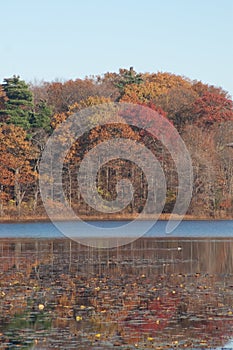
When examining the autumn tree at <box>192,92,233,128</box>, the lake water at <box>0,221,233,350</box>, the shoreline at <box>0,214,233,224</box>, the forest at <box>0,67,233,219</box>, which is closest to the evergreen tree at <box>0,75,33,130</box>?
the forest at <box>0,67,233,219</box>

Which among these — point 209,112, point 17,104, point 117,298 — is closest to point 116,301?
point 117,298

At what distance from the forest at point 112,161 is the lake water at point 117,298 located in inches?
1222

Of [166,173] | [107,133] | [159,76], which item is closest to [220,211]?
[166,173]

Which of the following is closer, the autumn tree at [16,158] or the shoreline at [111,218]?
the autumn tree at [16,158]

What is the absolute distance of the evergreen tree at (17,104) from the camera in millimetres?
66312

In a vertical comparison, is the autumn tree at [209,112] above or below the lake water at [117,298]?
above

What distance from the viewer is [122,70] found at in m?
94.0

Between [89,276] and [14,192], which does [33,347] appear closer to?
[89,276]

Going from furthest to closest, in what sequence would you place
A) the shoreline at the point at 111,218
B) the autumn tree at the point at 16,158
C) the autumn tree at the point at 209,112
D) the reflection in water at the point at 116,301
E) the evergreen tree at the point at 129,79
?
the evergreen tree at the point at 129,79 < the autumn tree at the point at 209,112 < the shoreline at the point at 111,218 < the autumn tree at the point at 16,158 < the reflection in water at the point at 116,301

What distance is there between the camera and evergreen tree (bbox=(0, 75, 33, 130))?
6631 cm

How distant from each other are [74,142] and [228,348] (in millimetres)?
52747

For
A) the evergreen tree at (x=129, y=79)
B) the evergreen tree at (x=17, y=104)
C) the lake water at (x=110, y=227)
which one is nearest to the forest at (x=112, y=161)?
the evergreen tree at (x=17, y=104)

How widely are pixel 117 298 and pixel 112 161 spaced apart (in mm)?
47877

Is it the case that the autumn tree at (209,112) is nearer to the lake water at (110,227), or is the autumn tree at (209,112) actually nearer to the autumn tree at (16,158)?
the lake water at (110,227)
